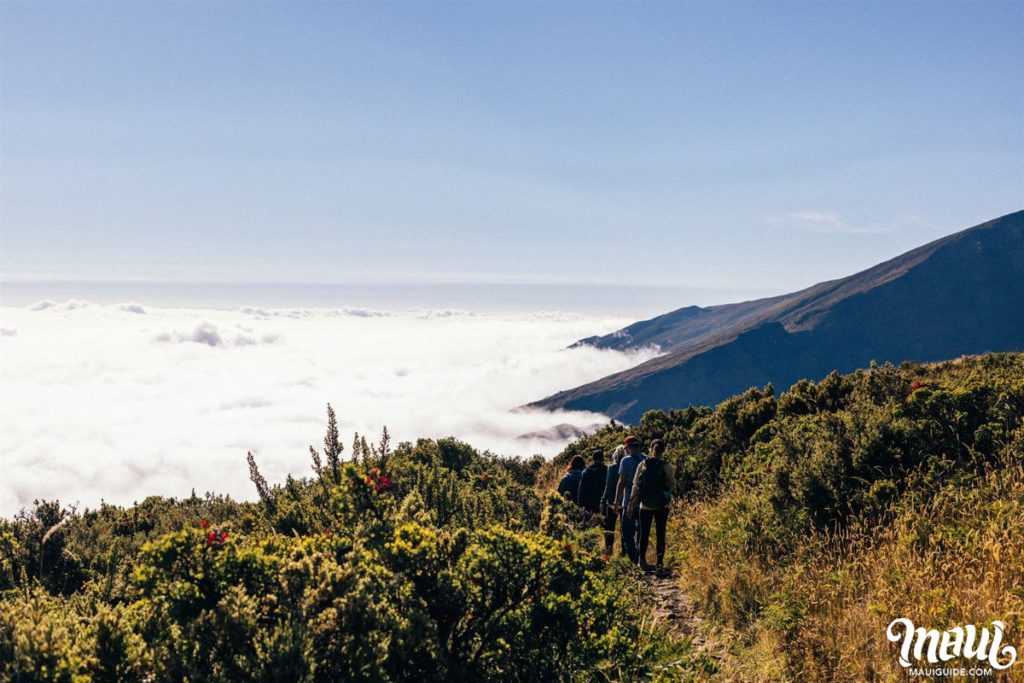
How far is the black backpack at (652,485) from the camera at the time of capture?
9.54 meters

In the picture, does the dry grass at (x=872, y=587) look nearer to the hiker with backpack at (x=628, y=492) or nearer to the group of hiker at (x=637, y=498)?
the group of hiker at (x=637, y=498)

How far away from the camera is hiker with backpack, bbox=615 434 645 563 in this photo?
9969mm

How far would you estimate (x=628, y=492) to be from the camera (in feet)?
33.6

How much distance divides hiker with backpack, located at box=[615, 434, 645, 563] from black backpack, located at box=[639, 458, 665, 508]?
1.11ft

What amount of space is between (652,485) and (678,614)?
2.64m

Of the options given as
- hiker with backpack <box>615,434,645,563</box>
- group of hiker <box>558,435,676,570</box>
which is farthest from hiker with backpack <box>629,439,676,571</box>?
hiker with backpack <box>615,434,645,563</box>

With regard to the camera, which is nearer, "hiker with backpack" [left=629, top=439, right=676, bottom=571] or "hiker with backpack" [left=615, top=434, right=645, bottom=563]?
"hiker with backpack" [left=629, top=439, right=676, bottom=571]

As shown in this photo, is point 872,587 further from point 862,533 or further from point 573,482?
point 573,482

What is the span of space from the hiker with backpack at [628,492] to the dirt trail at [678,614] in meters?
0.98

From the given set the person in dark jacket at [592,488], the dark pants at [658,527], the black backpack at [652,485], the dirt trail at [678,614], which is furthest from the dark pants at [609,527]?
the dirt trail at [678,614]

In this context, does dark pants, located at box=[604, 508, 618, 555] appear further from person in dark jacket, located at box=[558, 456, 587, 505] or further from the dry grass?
the dry grass

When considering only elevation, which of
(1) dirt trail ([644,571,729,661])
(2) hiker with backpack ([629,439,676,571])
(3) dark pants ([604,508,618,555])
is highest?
Result: (2) hiker with backpack ([629,439,676,571])

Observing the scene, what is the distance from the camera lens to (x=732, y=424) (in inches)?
590

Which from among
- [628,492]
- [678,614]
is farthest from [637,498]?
[678,614]
